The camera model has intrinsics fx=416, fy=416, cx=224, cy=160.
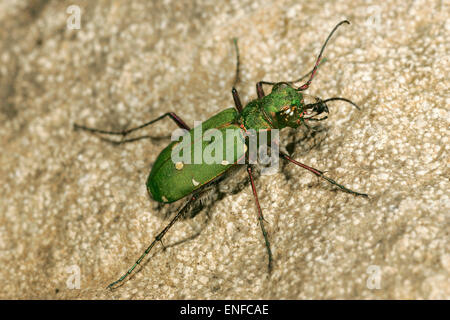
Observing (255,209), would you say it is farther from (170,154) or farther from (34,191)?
(34,191)

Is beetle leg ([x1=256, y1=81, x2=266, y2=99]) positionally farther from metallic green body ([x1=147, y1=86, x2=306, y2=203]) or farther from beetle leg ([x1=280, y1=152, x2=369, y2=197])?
beetle leg ([x1=280, y1=152, x2=369, y2=197])

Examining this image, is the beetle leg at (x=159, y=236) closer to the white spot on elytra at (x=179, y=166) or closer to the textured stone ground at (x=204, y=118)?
the textured stone ground at (x=204, y=118)

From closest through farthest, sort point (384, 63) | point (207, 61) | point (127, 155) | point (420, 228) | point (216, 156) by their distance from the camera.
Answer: point (420, 228) → point (216, 156) → point (384, 63) → point (127, 155) → point (207, 61)

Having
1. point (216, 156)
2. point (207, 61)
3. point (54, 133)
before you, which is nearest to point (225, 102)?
point (207, 61)

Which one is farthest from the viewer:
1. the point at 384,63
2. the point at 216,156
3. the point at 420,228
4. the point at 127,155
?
the point at 127,155

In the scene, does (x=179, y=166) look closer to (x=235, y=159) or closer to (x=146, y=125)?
(x=235, y=159)

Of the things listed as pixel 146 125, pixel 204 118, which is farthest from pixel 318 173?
pixel 146 125
